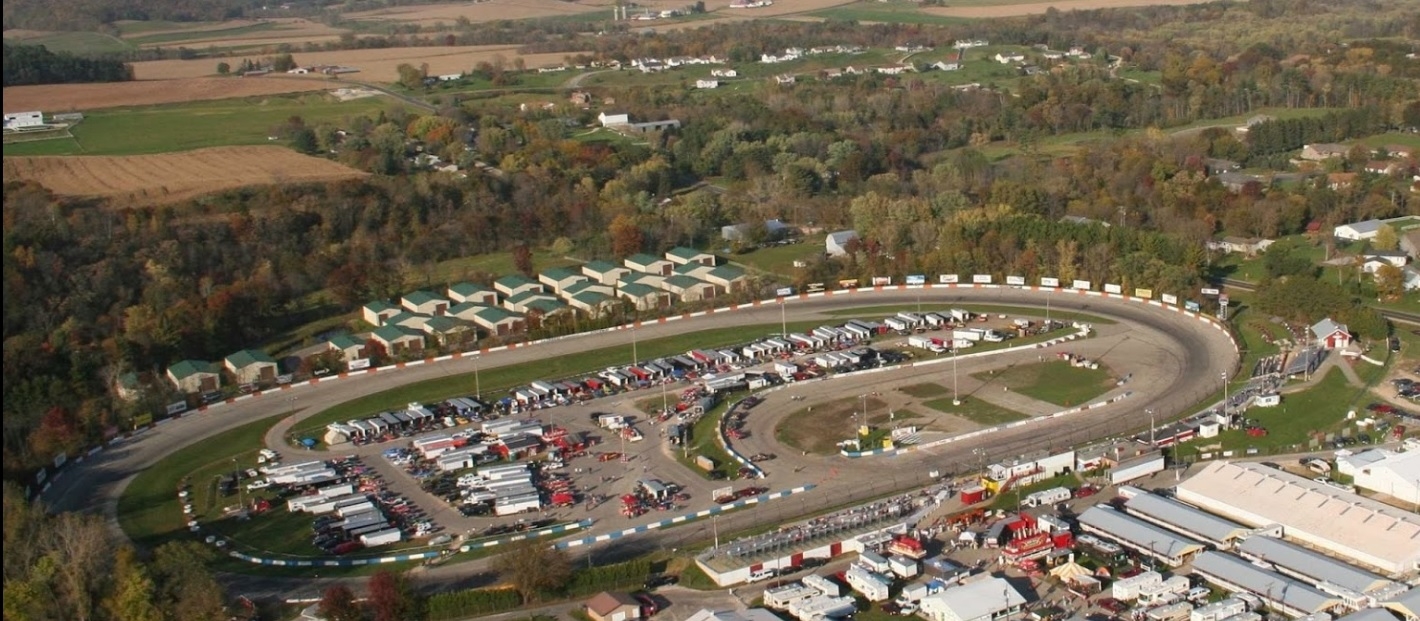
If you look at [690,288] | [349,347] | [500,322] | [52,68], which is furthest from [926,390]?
[52,68]

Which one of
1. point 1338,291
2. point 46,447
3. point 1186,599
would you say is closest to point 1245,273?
point 1338,291

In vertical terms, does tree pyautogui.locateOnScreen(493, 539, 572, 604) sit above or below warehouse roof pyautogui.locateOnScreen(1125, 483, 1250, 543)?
above

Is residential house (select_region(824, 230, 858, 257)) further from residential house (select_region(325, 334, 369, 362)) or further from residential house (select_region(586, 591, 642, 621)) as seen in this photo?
residential house (select_region(586, 591, 642, 621))

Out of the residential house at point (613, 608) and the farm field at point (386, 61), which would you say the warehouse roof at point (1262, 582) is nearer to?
the residential house at point (613, 608)

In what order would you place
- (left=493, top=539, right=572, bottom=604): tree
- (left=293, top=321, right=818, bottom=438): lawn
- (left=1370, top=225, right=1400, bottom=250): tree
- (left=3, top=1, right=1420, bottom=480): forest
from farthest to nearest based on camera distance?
(left=1370, top=225, right=1400, bottom=250): tree < (left=3, top=1, right=1420, bottom=480): forest < (left=293, top=321, right=818, bottom=438): lawn < (left=493, top=539, right=572, bottom=604): tree

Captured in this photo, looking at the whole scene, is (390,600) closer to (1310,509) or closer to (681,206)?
(1310,509)

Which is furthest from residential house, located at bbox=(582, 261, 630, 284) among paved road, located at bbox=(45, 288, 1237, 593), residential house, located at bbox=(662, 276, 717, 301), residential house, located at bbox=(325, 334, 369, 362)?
residential house, located at bbox=(325, 334, 369, 362)
